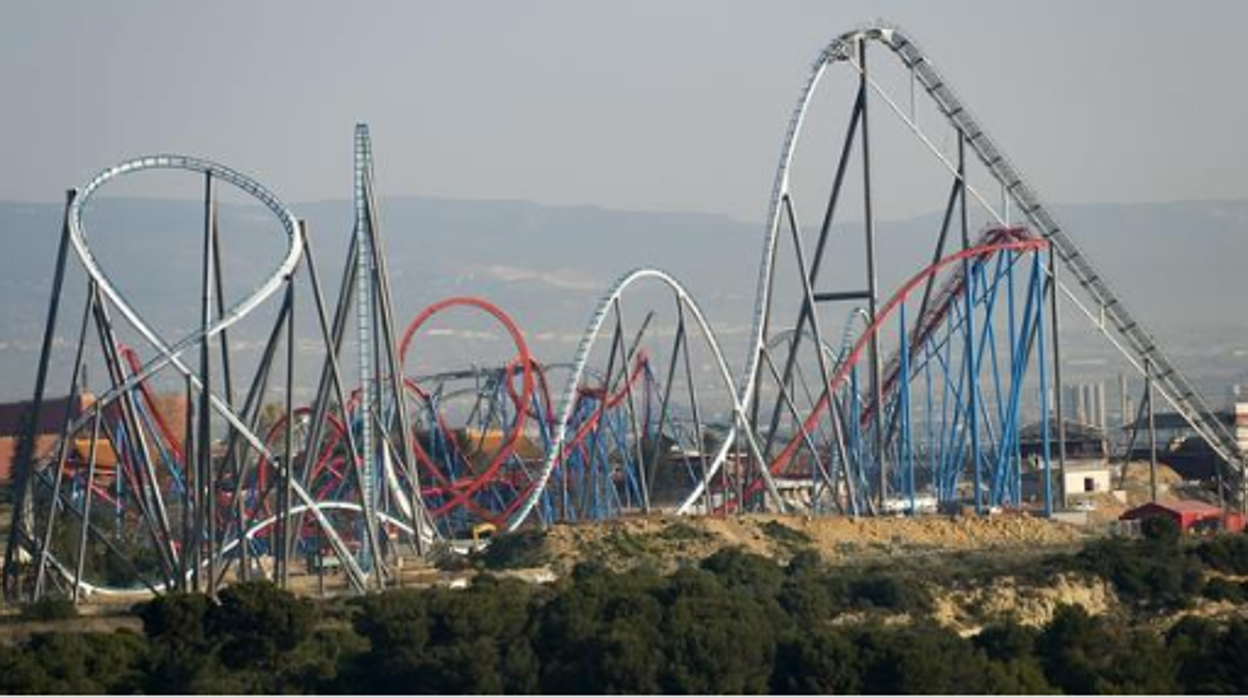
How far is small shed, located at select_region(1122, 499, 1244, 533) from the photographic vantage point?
49344 millimetres

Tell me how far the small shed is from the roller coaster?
5.96ft

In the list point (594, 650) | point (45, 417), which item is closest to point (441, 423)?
point (45, 417)

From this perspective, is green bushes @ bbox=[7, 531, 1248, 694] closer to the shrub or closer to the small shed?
the shrub

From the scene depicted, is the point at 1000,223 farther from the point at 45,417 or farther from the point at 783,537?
the point at 45,417

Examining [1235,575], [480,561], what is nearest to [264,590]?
[480,561]

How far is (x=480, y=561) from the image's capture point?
4353 cm

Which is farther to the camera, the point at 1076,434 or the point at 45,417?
the point at 45,417

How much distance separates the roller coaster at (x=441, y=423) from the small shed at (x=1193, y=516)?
5.96ft

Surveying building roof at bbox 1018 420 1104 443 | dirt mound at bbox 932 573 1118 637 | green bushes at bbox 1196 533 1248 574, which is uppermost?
building roof at bbox 1018 420 1104 443

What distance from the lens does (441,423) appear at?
219ft

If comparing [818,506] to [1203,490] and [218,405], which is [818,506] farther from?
[218,405]

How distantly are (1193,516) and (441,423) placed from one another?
2256 centimetres

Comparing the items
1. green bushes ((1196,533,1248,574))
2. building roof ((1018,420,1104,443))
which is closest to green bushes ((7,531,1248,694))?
green bushes ((1196,533,1248,574))

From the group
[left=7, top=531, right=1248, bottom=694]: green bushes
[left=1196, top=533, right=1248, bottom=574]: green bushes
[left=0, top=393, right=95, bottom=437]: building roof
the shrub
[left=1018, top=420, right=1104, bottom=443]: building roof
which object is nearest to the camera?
[left=7, top=531, right=1248, bottom=694]: green bushes
